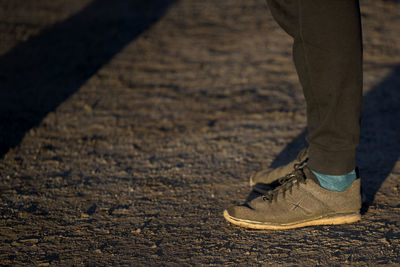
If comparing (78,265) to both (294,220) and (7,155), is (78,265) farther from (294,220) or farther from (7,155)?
(7,155)

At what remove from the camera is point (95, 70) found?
448 centimetres

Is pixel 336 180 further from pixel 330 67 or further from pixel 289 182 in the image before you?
pixel 330 67

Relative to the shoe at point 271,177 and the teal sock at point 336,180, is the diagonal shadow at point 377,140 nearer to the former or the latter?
the shoe at point 271,177

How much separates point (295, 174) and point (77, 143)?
182 centimetres

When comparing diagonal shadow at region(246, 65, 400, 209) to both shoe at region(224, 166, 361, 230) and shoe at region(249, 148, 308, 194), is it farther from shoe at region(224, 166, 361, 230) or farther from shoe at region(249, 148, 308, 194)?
shoe at region(224, 166, 361, 230)

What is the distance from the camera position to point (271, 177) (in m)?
2.36

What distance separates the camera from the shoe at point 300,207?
1968mm

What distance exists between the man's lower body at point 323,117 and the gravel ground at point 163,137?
110mm

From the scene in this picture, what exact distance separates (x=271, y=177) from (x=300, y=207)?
0.37m

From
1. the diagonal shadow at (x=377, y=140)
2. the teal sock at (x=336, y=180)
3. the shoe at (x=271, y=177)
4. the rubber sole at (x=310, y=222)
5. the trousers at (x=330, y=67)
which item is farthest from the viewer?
the diagonal shadow at (x=377, y=140)

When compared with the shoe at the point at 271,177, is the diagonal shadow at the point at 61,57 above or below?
above

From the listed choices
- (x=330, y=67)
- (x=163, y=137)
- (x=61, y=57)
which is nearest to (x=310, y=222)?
(x=330, y=67)

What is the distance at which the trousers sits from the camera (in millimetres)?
1604

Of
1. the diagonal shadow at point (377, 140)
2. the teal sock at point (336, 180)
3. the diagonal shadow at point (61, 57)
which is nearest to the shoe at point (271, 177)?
the diagonal shadow at point (377, 140)
